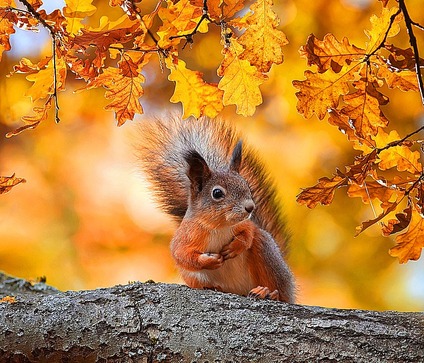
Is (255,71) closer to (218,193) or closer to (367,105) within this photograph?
(367,105)

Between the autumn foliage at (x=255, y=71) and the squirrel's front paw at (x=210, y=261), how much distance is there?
1.58ft

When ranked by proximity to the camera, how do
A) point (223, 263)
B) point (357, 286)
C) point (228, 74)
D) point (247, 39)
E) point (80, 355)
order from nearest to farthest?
1. point (247, 39)
2. point (228, 74)
3. point (80, 355)
4. point (223, 263)
5. point (357, 286)

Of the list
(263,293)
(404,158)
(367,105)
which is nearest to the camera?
(367,105)

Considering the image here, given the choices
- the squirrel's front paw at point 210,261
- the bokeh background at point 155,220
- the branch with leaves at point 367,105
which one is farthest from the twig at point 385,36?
the bokeh background at point 155,220

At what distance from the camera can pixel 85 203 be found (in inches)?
144

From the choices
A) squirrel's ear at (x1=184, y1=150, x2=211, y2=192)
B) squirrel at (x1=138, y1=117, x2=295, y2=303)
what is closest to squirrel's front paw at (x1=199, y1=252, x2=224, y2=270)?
squirrel at (x1=138, y1=117, x2=295, y2=303)

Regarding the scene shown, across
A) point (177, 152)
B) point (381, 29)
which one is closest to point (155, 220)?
point (177, 152)

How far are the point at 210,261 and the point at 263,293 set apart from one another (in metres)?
0.17

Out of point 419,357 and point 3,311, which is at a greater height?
point 3,311

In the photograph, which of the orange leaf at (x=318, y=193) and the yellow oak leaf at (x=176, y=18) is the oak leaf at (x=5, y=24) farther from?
the orange leaf at (x=318, y=193)

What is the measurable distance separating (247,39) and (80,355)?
86cm

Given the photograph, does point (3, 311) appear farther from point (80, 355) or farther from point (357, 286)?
point (357, 286)

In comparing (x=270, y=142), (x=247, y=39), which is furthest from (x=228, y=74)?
(x=270, y=142)

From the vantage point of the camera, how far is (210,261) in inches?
83.1
